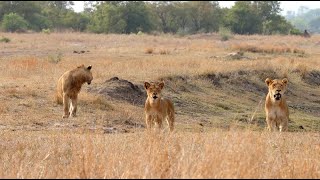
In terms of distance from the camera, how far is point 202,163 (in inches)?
276

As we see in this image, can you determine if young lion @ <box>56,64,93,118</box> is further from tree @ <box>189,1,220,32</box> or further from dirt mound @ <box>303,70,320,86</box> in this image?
tree @ <box>189,1,220,32</box>

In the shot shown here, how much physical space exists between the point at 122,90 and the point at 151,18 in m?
59.3

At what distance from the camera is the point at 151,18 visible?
79.4m

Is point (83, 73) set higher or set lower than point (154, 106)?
higher

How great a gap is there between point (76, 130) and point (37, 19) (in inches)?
2605

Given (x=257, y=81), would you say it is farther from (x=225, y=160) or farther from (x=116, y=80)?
(x=225, y=160)

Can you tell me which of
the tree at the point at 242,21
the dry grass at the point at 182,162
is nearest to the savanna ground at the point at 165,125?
the dry grass at the point at 182,162

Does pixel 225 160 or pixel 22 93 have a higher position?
pixel 225 160

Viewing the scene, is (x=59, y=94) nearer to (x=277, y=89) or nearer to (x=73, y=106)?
(x=73, y=106)

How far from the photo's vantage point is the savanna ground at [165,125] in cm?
750

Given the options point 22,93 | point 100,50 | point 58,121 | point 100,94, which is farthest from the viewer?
point 100,50

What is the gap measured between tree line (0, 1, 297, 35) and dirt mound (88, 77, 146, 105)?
153 ft

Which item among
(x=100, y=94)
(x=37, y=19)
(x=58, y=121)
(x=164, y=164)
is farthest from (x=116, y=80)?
(x=37, y=19)

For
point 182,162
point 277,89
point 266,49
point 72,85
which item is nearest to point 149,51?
point 266,49
